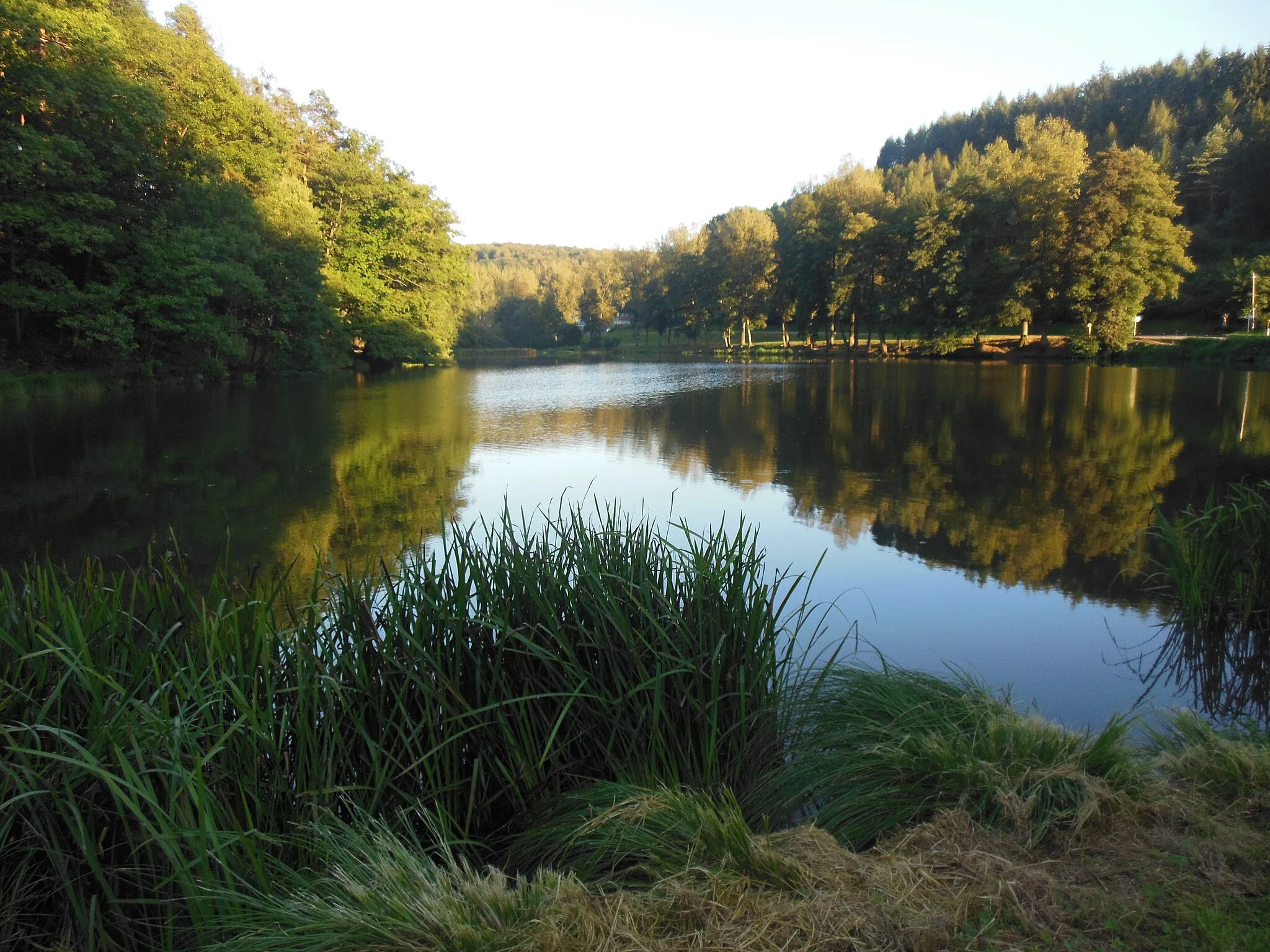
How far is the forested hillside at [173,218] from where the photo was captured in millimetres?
20453

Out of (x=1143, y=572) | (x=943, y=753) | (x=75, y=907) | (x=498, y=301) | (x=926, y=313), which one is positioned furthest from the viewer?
(x=498, y=301)

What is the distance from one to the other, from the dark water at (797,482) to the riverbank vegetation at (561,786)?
80 centimetres

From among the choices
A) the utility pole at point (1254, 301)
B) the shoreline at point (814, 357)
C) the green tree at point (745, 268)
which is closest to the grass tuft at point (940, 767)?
the shoreline at point (814, 357)

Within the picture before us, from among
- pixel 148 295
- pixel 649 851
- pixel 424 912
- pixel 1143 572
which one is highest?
pixel 148 295

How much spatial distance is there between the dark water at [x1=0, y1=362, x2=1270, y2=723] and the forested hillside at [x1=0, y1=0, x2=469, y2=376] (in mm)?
3003

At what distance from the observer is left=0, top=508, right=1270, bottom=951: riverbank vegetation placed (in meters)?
2.18

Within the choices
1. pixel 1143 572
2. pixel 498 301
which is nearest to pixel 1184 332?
pixel 1143 572

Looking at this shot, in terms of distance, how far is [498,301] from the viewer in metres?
91.5

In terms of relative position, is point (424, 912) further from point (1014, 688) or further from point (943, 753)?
point (1014, 688)

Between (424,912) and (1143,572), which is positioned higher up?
(424,912)

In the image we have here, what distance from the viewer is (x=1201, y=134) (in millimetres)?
74188

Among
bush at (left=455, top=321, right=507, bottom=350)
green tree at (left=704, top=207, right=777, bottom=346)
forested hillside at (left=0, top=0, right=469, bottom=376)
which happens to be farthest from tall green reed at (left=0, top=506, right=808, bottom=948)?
bush at (left=455, top=321, right=507, bottom=350)

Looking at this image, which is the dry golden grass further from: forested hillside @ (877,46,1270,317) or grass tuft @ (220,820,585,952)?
forested hillside @ (877,46,1270,317)

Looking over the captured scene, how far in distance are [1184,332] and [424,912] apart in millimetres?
55490
